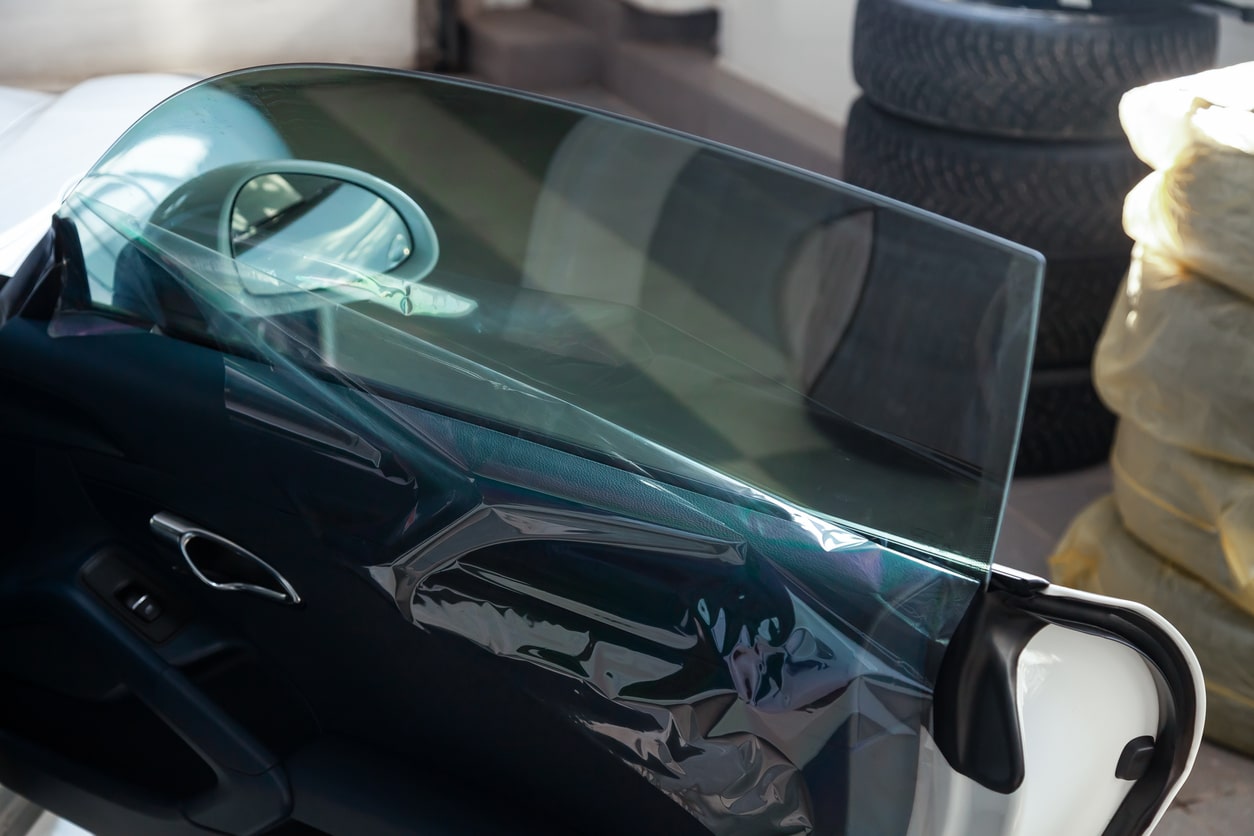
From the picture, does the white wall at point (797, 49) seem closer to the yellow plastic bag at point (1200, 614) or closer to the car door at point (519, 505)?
the yellow plastic bag at point (1200, 614)

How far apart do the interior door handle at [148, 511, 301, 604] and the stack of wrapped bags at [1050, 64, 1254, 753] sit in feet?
3.97

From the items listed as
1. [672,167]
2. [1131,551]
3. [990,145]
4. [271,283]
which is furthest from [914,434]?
[990,145]

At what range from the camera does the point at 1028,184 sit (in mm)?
2016

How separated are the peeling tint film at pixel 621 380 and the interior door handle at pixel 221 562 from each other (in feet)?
0.31

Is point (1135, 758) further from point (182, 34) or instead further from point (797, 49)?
point (182, 34)

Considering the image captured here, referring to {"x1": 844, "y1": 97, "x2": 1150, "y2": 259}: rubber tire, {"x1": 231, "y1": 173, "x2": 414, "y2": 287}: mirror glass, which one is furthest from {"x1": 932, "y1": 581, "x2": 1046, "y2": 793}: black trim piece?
{"x1": 844, "y1": 97, "x2": 1150, "y2": 259}: rubber tire

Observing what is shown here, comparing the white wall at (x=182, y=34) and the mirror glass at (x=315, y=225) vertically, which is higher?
the mirror glass at (x=315, y=225)

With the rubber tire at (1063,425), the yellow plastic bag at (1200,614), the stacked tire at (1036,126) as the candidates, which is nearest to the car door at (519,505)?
the yellow plastic bag at (1200,614)

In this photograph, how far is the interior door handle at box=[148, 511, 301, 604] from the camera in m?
1.04

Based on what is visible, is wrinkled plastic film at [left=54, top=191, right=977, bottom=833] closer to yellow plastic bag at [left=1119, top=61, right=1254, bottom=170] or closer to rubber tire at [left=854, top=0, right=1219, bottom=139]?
yellow plastic bag at [left=1119, top=61, right=1254, bottom=170]

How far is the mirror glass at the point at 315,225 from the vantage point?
1.18 meters

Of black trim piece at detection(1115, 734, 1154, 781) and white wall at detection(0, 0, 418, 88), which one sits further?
white wall at detection(0, 0, 418, 88)

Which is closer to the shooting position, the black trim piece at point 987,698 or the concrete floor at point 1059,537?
the black trim piece at point 987,698

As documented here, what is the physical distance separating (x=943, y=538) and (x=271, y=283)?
2.08 ft
